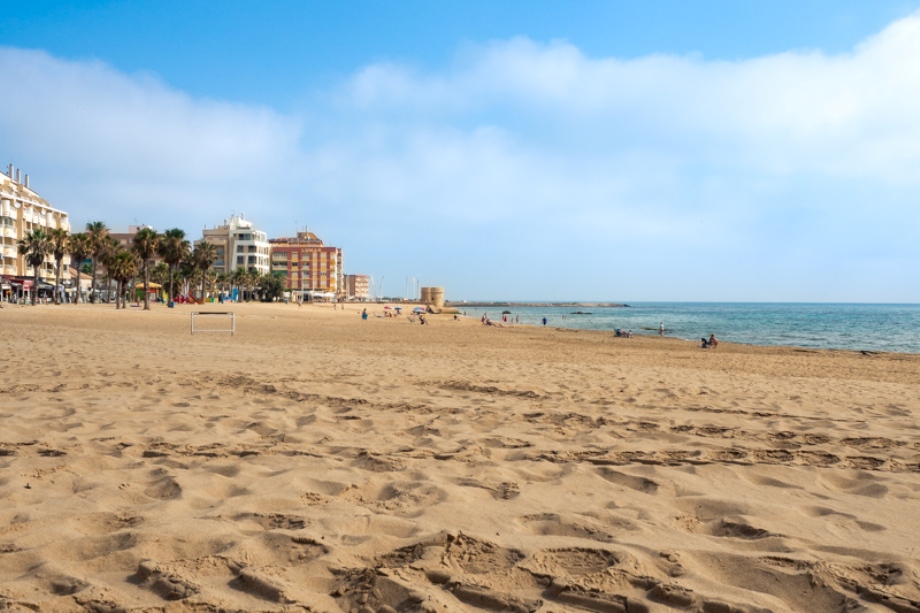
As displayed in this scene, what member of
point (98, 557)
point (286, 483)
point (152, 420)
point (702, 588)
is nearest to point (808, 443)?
point (702, 588)

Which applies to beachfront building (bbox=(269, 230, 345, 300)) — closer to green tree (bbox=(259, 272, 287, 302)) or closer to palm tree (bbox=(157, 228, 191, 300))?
green tree (bbox=(259, 272, 287, 302))

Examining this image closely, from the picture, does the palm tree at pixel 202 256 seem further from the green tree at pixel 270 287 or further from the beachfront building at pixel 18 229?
the green tree at pixel 270 287

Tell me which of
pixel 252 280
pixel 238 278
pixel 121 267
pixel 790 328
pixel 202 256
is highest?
pixel 202 256

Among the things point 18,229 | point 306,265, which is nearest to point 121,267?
point 18,229

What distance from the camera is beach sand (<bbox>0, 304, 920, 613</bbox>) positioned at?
2588 mm

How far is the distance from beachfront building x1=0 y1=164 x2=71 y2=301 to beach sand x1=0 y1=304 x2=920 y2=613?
214 ft

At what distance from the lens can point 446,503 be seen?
364cm

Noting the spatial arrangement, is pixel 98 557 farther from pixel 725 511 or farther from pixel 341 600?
pixel 725 511

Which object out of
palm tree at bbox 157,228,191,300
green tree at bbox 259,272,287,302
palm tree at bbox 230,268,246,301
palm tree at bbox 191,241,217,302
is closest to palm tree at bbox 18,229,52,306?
palm tree at bbox 157,228,191,300

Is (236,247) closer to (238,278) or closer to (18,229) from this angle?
(238,278)

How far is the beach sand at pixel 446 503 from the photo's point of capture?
8.49ft

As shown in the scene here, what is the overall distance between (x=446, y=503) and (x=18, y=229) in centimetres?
8005

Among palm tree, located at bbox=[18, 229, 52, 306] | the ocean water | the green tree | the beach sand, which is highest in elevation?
palm tree, located at bbox=[18, 229, 52, 306]

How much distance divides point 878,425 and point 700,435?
227 cm
